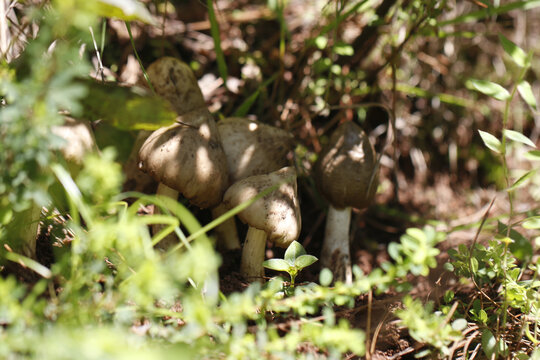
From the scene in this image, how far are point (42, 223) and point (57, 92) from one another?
0.89m

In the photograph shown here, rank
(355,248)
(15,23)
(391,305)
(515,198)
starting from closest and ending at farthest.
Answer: (391,305) → (15,23) → (355,248) → (515,198)

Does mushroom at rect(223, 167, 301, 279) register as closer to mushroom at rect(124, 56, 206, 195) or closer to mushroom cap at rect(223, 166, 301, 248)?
mushroom cap at rect(223, 166, 301, 248)

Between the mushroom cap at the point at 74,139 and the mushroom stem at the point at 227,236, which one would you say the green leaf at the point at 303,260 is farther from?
the mushroom cap at the point at 74,139

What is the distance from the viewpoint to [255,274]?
2174mm

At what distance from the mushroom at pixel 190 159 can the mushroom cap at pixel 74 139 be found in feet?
0.89

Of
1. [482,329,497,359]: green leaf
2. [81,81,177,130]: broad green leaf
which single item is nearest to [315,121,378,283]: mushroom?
[482,329,497,359]: green leaf

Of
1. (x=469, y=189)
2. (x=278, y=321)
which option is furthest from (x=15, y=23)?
(x=469, y=189)

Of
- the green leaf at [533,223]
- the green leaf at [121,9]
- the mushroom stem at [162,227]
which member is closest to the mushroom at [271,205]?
the mushroom stem at [162,227]

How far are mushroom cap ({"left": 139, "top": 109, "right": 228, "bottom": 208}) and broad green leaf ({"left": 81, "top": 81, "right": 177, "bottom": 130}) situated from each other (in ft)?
0.92

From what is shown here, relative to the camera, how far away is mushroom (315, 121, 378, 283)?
2.38 m

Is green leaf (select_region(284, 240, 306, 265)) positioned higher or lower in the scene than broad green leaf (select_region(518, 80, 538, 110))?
lower

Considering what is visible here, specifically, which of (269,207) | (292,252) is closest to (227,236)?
(269,207)

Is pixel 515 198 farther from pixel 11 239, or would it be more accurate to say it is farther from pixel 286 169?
pixel 11 239

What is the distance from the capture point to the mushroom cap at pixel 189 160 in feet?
6.13
